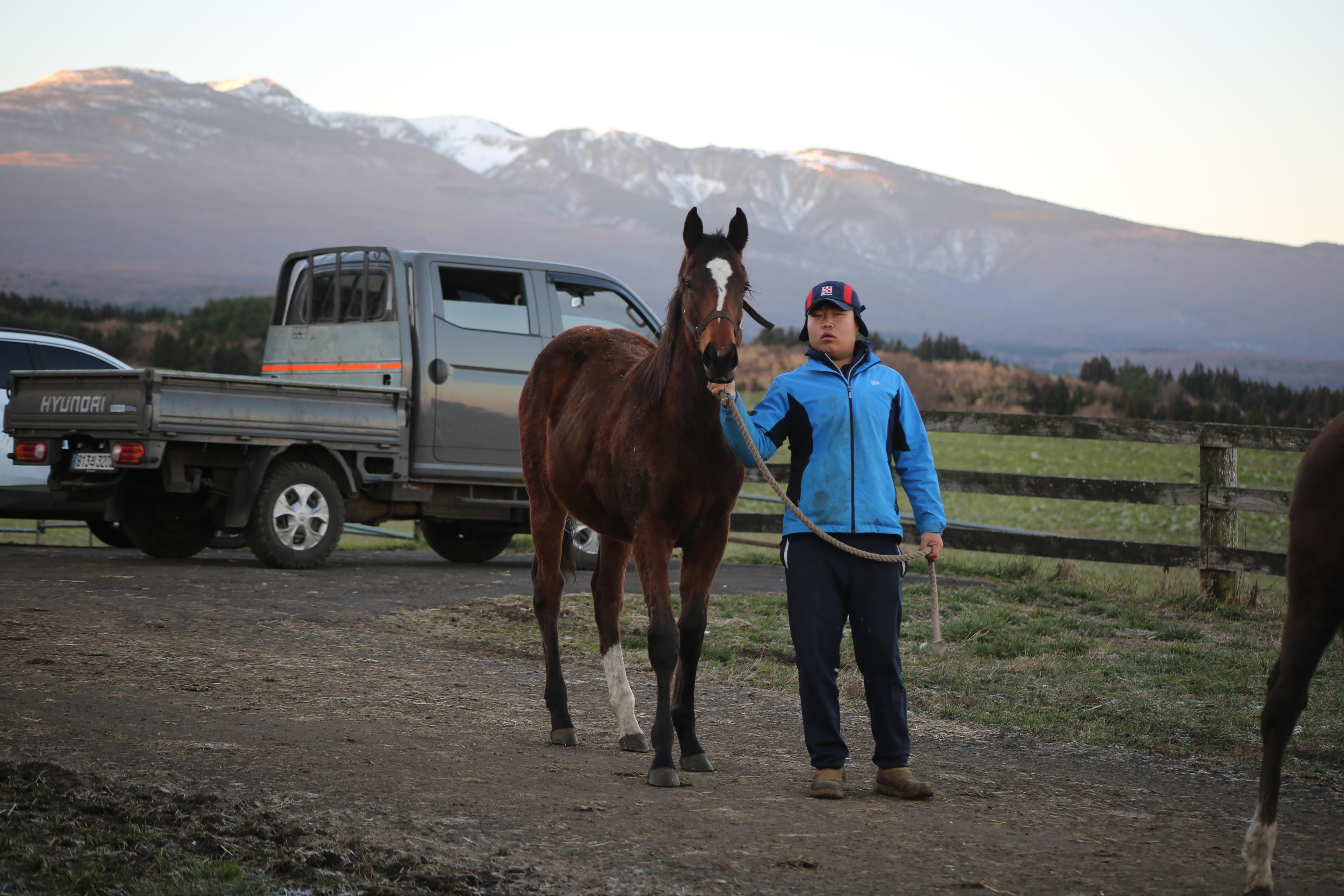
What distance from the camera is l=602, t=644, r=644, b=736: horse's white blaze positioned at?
4926mm

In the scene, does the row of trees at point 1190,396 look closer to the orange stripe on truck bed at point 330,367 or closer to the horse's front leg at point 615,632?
the orange stripe on truck bed at point 330,367

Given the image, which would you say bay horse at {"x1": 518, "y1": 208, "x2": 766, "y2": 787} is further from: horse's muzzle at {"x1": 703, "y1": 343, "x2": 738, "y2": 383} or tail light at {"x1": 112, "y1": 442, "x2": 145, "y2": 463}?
tail light at {"x1": 112, "y1": 442, "x2": 145, "y2": 463}

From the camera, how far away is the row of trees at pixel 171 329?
122 feet

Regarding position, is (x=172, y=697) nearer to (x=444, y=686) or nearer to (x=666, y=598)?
(x=444, y=686)

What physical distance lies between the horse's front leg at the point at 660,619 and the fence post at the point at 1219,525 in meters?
6.29

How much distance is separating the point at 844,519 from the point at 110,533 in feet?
32.3

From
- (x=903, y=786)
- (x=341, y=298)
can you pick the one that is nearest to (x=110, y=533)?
(x=341, y=298)

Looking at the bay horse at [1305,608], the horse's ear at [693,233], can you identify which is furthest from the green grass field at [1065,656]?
the horse's ear at [693,233]

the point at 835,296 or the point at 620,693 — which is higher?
A: the point at 835,296

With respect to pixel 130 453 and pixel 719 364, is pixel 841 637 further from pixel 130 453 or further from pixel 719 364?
pixel 130 453

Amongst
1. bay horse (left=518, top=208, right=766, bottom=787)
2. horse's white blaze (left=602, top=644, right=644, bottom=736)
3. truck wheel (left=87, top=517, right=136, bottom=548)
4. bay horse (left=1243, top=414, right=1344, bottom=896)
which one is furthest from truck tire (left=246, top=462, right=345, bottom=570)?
bay horse (left=1243, top=414, right=1344, bottom=896)

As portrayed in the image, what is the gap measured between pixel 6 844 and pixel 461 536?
9.35 metres

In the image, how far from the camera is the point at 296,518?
995 centimetres

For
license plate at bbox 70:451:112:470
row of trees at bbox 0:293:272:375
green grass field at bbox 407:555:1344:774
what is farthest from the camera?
row of trees at bbox 0:293:272:375
